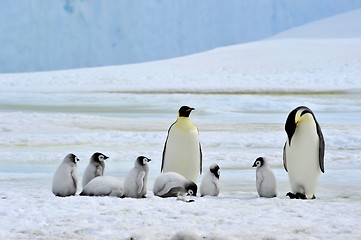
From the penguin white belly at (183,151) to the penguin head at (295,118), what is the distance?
79 centimetres

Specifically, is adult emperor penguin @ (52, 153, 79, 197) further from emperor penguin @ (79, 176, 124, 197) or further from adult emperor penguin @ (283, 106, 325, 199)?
adult emperor penguin @ (283, 106, 325, 199)

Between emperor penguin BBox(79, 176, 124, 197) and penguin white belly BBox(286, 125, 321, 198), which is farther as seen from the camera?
penguin white belly BBox(286, 125, 321, 198)

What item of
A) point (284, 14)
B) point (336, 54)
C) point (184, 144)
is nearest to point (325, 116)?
point (184, 144)

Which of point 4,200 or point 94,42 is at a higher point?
point 94,42

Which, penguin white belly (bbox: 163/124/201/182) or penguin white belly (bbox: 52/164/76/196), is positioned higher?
penguin white belly (bbox: 163/124/201/182)

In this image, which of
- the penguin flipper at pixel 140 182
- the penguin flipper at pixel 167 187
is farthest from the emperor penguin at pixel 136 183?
the penguin flipper at pixel 167 187

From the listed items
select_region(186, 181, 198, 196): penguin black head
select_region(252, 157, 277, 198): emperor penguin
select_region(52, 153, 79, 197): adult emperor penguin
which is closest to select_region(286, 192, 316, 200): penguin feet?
select_region(252, 157, 277, 198): emperor penguin

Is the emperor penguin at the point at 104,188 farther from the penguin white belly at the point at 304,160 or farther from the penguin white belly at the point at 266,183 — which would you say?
the penguin white belly at the point at 304,160

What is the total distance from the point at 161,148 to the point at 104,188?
11.5 feet

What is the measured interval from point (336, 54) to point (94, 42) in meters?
9.22

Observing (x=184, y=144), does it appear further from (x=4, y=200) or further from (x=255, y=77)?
(x=255, y=77)

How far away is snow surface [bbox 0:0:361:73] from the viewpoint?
96.7 feet

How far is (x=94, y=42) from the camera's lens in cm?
3102

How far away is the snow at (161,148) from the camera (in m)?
4.06
